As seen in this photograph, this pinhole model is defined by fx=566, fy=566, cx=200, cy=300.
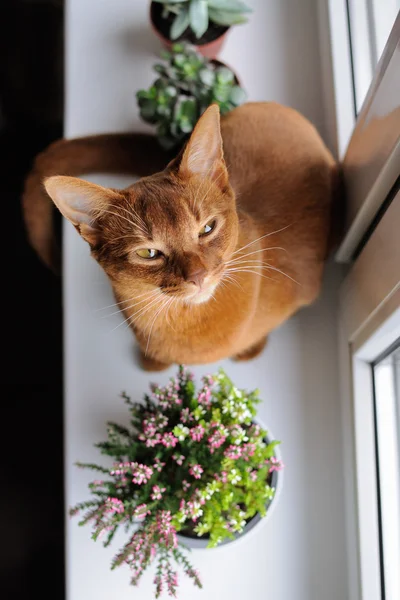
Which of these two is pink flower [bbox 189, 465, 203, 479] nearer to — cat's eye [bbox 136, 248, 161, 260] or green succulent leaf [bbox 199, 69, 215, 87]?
cat's eye [bbox 136, 248, 161, 260]

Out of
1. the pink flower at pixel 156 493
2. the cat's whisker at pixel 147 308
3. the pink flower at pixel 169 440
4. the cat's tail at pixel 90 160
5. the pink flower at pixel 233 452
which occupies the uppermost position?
the cat's tail at pixel 90 160

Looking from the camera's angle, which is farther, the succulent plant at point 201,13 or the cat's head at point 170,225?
the succulent plant at point 201,13

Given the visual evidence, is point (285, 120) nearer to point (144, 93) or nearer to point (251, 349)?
point (144, 93)

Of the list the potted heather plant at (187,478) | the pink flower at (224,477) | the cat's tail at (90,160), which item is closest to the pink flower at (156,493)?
the potted heather plant at (187,478)

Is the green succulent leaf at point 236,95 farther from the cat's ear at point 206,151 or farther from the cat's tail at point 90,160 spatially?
the cat's ear at point 206,151

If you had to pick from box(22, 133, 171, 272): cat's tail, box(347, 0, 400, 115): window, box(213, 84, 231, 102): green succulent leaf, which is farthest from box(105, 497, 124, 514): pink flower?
box(347, 0, 400, 115): window

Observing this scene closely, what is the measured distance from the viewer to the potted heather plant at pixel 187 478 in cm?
92

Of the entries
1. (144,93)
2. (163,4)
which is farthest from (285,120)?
(163,4)

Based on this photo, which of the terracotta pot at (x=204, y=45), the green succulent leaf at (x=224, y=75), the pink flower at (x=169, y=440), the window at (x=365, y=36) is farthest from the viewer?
the terracotta pot at (x=204, y=45)

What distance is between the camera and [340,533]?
3.70 feet

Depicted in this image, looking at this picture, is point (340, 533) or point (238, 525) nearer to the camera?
point (238, 525)

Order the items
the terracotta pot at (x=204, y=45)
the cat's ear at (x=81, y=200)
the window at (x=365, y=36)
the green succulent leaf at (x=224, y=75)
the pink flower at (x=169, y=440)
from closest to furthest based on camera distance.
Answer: the cat's ear at (x=81, y=200) < the pink flower at (x=169, y=440) < the window at (x=365, y=36) < the green succulent leaf at (x=224, y=75) < the terracotta pot at (x=204, y=45)

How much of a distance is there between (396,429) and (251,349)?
335 mm

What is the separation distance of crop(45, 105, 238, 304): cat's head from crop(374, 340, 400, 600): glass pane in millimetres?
378
